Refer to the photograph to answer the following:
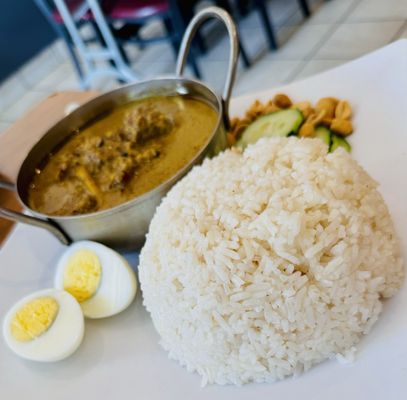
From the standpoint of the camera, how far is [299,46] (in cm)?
377

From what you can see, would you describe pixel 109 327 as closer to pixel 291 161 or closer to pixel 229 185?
pixel 229 185

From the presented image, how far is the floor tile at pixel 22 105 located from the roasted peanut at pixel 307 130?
3.66 meters

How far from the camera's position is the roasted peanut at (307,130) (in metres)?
1.54

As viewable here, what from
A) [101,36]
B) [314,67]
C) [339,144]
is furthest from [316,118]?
[101,36]

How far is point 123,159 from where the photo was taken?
1545 mm

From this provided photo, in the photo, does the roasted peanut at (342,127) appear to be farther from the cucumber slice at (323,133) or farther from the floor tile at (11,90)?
the floor tile at (11,90)

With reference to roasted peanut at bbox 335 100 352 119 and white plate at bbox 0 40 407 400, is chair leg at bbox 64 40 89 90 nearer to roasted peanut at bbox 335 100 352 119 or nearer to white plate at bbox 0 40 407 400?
white plate at bbox 0 40 407 400

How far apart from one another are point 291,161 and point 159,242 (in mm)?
377

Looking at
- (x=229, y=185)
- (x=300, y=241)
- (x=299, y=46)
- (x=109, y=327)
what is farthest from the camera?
(x=299, y=46)

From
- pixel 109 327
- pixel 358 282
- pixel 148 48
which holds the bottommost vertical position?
pixel 148 48

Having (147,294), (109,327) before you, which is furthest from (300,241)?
(109,327)

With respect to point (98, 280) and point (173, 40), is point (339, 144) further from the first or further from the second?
point (173, 40)

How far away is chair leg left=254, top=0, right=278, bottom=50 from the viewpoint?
3670mm

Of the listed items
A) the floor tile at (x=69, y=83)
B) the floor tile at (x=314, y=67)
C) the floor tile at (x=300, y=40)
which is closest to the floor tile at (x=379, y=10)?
the floor tile at (x=300, y=40)
